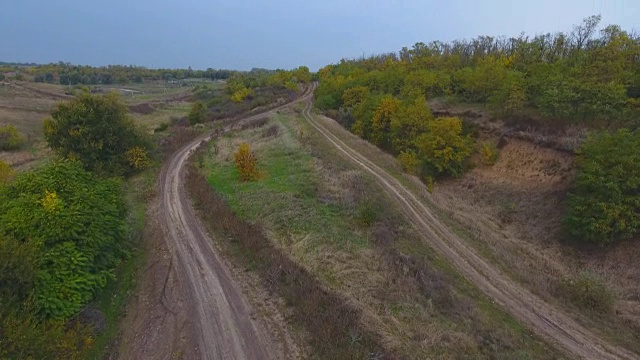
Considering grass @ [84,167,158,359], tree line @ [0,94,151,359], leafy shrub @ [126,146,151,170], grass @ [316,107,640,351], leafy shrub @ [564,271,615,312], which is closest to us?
tree line @ [0,94,151,359]

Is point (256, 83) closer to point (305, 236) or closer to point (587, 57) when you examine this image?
point (587, 57)

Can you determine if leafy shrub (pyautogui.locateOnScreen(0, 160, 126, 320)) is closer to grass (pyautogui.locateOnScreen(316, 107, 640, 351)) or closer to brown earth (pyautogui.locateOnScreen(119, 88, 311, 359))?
brown earth (pyautogui.locateOnScreen(119, 88, 311, 359))

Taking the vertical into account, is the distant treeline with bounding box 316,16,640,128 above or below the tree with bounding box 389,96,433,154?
above

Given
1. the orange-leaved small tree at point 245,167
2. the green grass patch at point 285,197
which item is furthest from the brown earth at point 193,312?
the orange-leaved small tree at point 245,167

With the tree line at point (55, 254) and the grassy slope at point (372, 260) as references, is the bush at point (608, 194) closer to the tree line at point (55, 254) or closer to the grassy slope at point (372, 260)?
the grassy slope at point (372, 260)

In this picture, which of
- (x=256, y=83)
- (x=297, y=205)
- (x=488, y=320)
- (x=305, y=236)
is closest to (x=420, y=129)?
(x=297, y=205)

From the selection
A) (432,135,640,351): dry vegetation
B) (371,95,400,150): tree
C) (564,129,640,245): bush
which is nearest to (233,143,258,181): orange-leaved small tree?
(432,135,640,351): dry vegetation

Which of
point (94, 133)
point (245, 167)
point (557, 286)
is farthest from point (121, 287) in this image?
point (557, 286)
